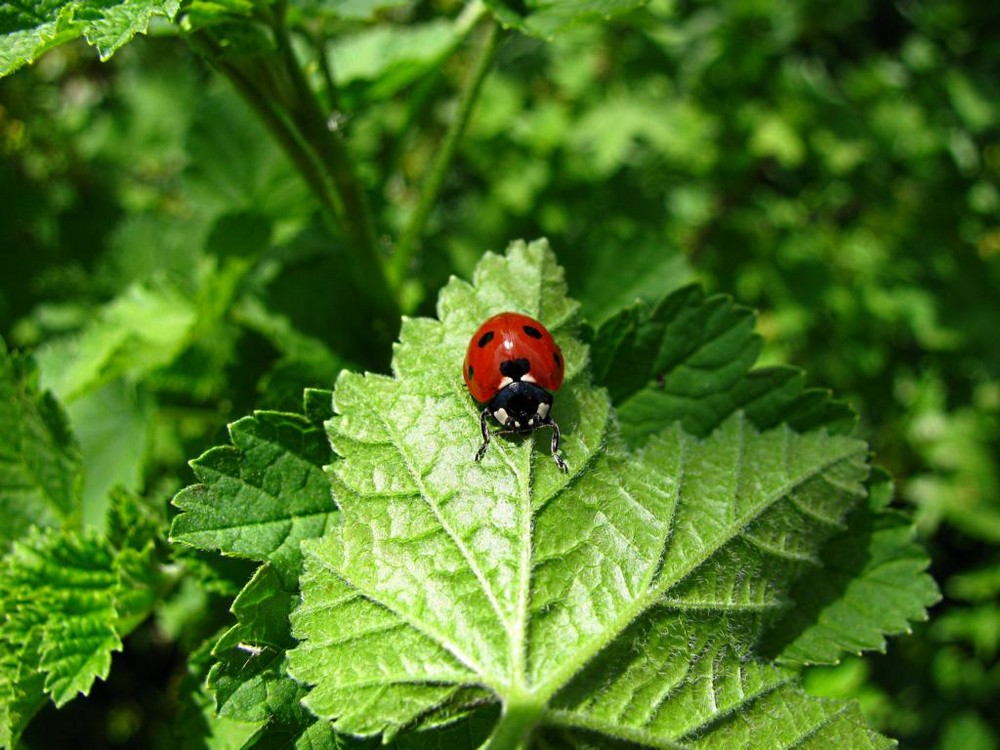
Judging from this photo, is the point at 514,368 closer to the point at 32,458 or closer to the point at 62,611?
the point at 62,611

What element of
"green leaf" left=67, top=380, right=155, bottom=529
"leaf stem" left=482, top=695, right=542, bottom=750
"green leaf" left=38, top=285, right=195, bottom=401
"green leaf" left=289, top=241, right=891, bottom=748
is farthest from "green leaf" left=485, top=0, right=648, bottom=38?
"green leaf" left=67, top=380, right=155, bottom=529

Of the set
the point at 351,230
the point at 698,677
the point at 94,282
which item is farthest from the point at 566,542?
the point at 94,282

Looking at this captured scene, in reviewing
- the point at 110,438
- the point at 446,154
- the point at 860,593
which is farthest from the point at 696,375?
the point at 110,438

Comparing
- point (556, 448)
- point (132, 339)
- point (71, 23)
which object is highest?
point (71, 23)

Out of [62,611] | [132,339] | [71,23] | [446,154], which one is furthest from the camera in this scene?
[132,339]

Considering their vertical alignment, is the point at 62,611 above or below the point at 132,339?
below

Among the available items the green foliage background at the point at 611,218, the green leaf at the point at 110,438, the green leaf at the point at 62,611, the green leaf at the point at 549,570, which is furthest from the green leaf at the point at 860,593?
the green leaf at the point at 110,438

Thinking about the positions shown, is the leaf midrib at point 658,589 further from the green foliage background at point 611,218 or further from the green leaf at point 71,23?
the green leaf at point 71,23
